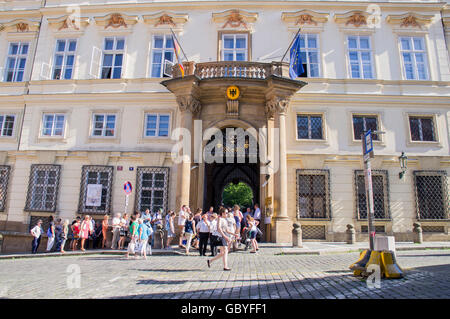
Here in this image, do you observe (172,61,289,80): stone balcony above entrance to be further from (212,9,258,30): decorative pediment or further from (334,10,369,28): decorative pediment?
(334,10,369,28): decorative pediment

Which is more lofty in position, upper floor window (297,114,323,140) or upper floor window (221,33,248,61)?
upper floor window (221,33,248,61)

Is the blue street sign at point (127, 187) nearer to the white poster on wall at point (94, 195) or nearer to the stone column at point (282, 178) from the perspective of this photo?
the white poster on wall at point (94, 195)

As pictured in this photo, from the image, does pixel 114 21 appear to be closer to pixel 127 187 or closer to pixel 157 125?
pixel 157 125

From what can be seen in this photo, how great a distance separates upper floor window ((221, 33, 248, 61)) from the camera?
18.8 m

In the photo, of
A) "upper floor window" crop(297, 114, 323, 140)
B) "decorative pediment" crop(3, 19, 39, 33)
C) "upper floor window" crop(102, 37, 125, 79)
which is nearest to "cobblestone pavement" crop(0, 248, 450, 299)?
"upper floor window" crop(297, 114, 323, 140)

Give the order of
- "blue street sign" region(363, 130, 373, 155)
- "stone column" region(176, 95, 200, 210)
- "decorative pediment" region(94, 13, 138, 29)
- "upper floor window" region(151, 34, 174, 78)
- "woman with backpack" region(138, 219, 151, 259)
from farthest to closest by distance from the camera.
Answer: "decorative pediment" region(94, 13, 138, 29), "upper floor window" region(151, 34, 174, 78), "stone column" region(176, 95, 200, 210), "woman with backpack" region(138, 219, 151, 259), "blue street sign" region(363, 130, 373, 155)

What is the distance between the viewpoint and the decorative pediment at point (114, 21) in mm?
19797

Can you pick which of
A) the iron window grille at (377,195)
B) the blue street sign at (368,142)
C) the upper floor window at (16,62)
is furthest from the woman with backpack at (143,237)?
the upper floor window at (16,62)

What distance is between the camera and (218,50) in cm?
1880

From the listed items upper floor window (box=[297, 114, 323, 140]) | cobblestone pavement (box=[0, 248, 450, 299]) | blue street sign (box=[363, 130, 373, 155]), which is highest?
upper floor window (box=[297, 114, 323, 140])

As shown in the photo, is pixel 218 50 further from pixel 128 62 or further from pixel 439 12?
pixel 439 12

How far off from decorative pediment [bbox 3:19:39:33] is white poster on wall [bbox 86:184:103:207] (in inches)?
477

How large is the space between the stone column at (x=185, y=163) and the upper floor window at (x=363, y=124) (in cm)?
933
